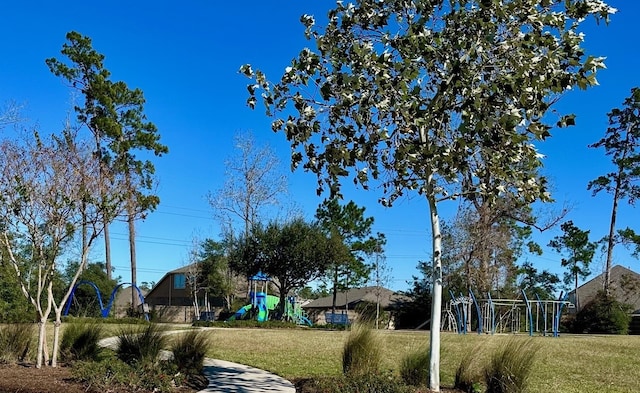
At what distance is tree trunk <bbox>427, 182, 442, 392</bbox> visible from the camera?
6.96 m

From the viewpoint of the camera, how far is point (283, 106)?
728cm

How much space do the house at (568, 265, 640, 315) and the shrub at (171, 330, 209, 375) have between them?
35.5 metres

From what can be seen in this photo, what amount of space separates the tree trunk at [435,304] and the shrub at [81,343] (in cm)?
530

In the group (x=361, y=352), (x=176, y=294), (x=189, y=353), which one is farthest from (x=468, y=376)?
(x=176, y=294)

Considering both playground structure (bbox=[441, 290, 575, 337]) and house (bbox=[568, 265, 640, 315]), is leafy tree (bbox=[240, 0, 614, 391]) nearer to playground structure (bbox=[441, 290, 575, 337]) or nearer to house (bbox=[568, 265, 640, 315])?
playground structure (bbox=[441, 290, 575, 337])

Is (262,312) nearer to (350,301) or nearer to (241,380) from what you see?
(241,380)

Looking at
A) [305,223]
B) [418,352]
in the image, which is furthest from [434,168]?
[305,223]

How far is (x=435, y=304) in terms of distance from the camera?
23.2 feet

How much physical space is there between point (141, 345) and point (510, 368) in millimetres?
5005

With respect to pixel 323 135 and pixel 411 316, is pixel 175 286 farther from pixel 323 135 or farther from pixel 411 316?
pixel 323 135

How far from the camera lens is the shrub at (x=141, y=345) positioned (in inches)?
324

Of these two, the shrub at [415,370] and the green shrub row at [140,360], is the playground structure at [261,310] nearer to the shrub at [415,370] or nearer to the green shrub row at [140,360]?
the green shrub row at [140,360]

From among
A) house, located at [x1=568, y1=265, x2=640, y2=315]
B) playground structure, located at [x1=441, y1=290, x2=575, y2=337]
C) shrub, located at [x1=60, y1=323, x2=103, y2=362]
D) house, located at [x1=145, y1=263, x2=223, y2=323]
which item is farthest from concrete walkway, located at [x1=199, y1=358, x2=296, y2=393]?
house, located at [x1=145, y1=263, x2=223, y2=323]

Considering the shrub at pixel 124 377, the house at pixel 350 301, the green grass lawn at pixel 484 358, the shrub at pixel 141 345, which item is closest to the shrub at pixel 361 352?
the green grass lawn at pixel 484 358
